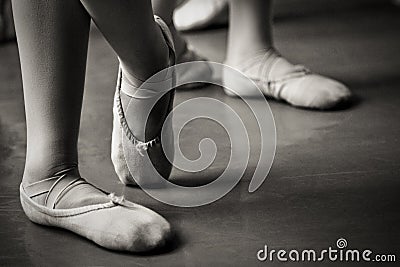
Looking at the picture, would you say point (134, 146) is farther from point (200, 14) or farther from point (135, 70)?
point (200, 14)

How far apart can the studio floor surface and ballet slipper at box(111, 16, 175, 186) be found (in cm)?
3

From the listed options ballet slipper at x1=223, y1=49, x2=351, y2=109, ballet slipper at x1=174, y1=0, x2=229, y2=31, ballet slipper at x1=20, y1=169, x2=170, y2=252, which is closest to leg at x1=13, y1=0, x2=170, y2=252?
ballet slipper at x1=20, y1=169, x2=170, y2=252

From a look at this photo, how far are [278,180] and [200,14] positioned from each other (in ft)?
3.17

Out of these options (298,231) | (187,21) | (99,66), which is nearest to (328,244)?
(298,231)

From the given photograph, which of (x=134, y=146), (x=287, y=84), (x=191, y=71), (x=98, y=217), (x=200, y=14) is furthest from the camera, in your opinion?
(x=200, y=14)

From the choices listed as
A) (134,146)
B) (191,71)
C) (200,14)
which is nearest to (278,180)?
(134,146)

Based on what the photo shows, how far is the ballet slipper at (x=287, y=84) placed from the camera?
5.21 feet

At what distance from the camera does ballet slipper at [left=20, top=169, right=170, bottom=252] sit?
1087 mm

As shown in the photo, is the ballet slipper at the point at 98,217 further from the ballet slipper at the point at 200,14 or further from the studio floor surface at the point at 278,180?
the ballet slipper at the point at 200,14

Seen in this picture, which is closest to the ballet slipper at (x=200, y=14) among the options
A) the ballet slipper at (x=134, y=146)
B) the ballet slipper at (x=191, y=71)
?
the ballet slipper at (x=191, y=71)

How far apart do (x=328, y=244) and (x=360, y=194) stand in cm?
17

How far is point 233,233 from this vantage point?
3.75 feet

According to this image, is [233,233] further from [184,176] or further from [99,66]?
[99,66]

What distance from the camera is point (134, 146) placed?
1.25 m
